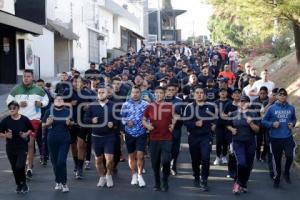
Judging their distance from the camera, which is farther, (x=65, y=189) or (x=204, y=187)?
(x=204, y=187)

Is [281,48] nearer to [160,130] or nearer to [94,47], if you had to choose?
[94,47]

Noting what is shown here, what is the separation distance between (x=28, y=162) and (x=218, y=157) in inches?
151

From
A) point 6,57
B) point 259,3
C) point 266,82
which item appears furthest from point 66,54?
point 266,82

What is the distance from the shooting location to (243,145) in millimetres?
9367

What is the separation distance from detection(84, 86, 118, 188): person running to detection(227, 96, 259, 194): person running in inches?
77.2

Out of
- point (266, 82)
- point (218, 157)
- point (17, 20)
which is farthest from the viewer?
point (17, 20)

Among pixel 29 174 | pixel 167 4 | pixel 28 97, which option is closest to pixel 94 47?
pixel 28 97

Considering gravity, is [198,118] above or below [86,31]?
below

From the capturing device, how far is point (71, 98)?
11.0 m

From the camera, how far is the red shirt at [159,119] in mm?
9406

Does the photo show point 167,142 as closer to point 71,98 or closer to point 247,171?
point 247,171

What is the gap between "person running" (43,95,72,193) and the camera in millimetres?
9359

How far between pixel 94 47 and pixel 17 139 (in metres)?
37.4

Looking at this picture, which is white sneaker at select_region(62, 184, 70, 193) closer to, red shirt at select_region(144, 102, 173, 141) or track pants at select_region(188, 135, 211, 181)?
red shirt at select_region(144, 102, 173, 141)
